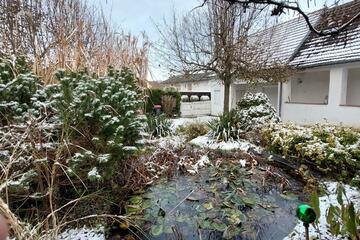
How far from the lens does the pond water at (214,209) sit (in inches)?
132

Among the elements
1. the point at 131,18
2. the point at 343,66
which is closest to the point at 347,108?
the point at 343,66

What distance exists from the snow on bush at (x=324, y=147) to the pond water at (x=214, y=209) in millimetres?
1268

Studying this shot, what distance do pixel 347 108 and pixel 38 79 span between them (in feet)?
35.0

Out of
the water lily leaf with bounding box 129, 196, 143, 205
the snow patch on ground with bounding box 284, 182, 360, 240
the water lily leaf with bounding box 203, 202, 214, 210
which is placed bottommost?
the snow patch on ground with bounding box 284, 182, 360, 240

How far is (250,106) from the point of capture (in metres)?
10.3

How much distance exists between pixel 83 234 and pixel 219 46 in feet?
31.5

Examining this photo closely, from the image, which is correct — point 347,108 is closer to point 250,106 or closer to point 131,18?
point 250,106

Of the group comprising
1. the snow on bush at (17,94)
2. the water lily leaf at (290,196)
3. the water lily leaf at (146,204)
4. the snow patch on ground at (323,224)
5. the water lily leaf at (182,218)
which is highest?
the snow on bush at (17,94)

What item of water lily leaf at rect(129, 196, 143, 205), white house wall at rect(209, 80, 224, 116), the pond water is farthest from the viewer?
white house wall at rect(209, 80, 224, 116)

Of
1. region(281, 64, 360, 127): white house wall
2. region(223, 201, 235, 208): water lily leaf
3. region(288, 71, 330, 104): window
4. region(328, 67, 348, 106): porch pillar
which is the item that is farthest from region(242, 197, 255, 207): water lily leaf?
region(288, 71, 330, 104): window

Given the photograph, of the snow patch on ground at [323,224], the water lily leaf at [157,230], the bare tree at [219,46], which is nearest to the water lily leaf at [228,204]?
the snow patch on ground at [323,224]

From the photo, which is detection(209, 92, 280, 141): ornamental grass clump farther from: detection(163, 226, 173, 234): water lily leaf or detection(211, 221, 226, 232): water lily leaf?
detection(163, 226, 173, 234): water lily leaf

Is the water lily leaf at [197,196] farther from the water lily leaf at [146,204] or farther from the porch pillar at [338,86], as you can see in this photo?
the porch pillar at [338,86]

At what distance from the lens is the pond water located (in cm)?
335
